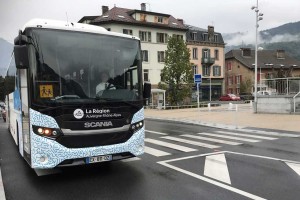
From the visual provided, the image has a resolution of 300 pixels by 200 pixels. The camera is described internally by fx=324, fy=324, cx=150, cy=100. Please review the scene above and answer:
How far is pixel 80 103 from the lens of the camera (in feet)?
21.5

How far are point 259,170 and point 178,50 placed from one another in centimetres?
3154

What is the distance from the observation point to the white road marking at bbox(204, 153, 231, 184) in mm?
6973

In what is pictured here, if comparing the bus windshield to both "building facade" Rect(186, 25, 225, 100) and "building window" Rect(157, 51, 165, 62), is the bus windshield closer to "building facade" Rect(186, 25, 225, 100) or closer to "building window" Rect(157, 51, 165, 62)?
"building window" Rect(157, 51, 165, 62)

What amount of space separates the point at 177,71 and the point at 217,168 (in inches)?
1198

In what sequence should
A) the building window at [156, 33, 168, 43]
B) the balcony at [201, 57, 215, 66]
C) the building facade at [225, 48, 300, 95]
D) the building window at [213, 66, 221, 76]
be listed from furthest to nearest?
the building facade at [225, 48, 300, 95] → the building window at [213, 66, 221, 76] → the balcony at [201, 57, 215, 66] → the building window at [156, 33, 168, 43]

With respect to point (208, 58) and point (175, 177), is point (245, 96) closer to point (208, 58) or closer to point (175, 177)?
point (208, 58)

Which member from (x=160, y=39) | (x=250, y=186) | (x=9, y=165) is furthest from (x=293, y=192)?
(x=160, y=39)

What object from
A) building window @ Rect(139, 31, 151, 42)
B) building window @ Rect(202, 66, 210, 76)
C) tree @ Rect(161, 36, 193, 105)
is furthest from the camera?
building window @ Rect(202, 66, 210, 76)

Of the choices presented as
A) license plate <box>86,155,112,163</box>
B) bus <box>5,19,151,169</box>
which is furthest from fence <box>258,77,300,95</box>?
license plate <box>86,155,112,163</box>

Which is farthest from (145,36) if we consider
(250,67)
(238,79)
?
(238,79)

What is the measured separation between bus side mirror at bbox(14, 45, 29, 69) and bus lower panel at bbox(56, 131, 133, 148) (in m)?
1.63

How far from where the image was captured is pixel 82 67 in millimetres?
6805

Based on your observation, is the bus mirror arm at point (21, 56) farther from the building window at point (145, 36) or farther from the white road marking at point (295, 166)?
the building window at point (145, 36)

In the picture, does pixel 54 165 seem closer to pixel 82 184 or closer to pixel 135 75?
pixel 82 184
